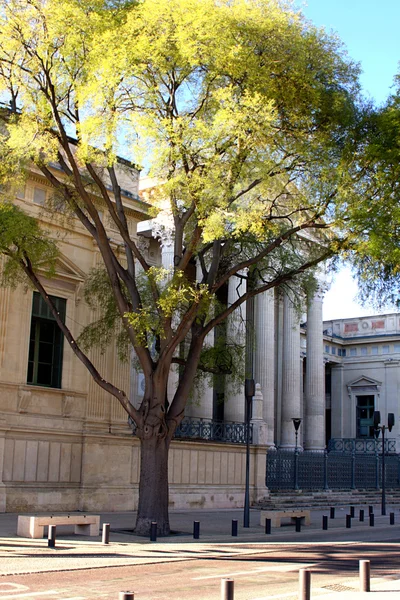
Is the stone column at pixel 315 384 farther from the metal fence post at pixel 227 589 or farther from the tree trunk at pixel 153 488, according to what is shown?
the metal fence post at pixel 227 589

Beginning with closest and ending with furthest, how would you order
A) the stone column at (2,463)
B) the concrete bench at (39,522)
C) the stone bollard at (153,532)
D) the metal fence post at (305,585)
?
the metal fence post at (305,585)
the concrete bench at (39,522)
the stone bollard at (153,532)
the stone column at (2,463)

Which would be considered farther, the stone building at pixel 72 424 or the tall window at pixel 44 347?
the tall window at pixel 44 347

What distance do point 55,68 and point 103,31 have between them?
4.22 ft

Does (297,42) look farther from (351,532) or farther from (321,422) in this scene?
(321,422)

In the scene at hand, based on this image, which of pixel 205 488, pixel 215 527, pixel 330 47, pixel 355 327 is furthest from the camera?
pixel 355 327

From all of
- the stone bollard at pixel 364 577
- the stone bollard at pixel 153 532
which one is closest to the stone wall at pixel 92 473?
the stone bollard at pixel 153 532

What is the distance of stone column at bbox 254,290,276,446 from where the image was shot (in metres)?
39.7

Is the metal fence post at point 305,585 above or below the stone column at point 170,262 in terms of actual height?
below

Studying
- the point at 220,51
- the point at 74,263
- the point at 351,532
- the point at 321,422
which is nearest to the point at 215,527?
the point at 351,532

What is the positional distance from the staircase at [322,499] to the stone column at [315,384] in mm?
6336

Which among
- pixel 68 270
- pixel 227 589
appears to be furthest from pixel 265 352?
pixel 227 589

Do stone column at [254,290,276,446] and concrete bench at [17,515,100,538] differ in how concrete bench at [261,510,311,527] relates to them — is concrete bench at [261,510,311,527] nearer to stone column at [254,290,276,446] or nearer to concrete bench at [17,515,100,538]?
concrete bench at [17,515,100,538]

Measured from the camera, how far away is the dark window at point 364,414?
61.7m

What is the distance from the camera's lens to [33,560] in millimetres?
12227
